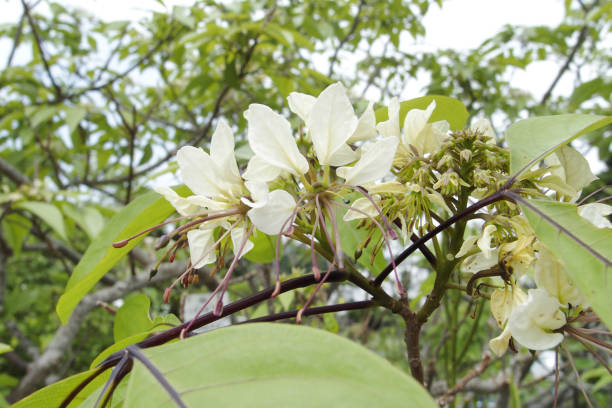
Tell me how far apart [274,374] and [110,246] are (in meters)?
0.35

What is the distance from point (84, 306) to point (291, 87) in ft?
3.77

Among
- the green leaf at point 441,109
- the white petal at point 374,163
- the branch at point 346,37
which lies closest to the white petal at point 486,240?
the white petal at point 374,163

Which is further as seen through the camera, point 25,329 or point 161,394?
point 25,329

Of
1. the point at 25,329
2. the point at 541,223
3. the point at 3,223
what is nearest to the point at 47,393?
the point at 541,223

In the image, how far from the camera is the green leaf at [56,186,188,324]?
0.53 m

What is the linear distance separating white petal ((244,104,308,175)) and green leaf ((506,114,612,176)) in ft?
0.67

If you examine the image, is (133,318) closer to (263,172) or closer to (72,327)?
(263,172)

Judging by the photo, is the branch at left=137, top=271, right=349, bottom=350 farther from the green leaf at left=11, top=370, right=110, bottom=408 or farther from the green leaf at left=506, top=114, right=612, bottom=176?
the green leaf at left=506, top=114, right=612, bottom=176

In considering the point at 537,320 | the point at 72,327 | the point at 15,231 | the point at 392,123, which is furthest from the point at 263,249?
the point at 15,231

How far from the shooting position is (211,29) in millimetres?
1683

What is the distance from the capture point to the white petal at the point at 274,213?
44 centimetres

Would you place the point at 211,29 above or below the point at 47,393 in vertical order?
above

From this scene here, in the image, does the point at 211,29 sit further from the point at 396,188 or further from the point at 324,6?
the point at 396,188

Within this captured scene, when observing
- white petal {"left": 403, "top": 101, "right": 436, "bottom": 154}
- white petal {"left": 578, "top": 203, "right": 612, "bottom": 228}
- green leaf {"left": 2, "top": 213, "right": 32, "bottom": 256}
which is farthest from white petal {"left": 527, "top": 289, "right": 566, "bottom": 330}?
green leaf {"left": 2, "top": 213, "right": 32, "bottom": 256}
